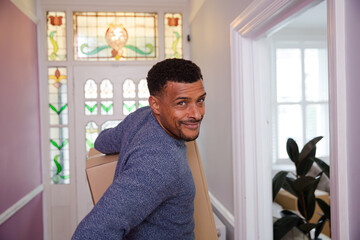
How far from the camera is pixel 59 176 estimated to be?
3371 mm

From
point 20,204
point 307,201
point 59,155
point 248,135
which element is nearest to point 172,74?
point 248,135

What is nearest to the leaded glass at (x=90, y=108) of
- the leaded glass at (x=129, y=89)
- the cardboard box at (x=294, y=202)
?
the leaded glass at (x=129, y=89)

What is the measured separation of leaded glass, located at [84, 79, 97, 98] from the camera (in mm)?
3383

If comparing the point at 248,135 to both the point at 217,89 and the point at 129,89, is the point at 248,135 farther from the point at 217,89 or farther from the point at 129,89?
the point at 129,89

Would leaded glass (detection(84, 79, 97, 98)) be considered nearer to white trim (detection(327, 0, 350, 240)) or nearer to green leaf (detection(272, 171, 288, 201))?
green leaf (detection(272, 171, 288, 201))

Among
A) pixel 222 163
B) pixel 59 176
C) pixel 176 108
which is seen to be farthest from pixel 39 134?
pixel 176 108

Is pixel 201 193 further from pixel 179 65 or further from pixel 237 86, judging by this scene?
pixel 237 86

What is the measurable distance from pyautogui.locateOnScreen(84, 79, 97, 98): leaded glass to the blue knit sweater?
2554 mm

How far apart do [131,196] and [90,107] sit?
2.86 metres

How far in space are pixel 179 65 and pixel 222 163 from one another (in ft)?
4.88

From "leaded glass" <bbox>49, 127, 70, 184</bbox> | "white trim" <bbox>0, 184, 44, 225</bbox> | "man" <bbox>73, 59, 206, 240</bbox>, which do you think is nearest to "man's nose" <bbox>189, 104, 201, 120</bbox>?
"man" <bbox>73, 59, 206, 240</bbox>

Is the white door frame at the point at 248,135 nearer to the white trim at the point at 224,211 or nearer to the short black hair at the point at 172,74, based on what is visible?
the white trim at the point at 224,211

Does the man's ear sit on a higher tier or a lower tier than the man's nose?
higher

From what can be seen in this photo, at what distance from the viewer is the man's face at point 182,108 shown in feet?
2.87
